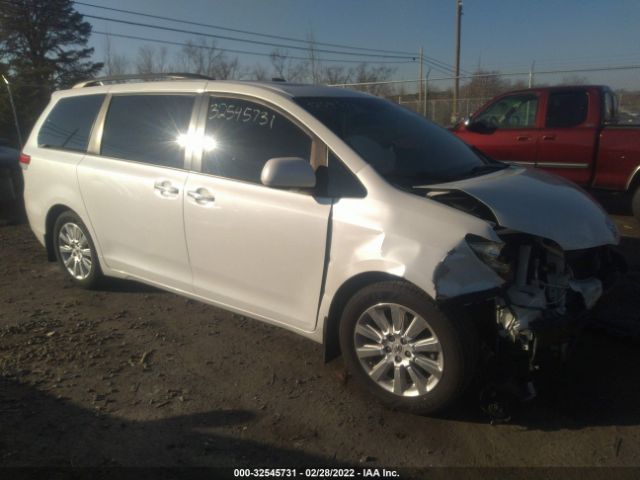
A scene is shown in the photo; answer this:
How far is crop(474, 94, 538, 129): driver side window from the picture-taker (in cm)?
804

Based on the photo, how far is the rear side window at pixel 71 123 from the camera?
184 inches

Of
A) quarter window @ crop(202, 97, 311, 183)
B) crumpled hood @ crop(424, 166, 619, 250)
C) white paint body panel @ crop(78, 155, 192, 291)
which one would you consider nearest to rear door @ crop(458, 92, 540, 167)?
crumpled hood @ crop(424, 166, 619, 250)

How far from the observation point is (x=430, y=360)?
9.37 feet

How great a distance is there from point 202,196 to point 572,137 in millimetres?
5943

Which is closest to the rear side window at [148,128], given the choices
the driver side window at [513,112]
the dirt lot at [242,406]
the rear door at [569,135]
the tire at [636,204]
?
the dirt lot at [242,406]

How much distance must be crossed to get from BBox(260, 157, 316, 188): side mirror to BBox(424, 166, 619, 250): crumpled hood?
2.35 feet

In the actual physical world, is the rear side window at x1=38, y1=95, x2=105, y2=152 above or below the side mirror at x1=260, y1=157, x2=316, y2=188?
above

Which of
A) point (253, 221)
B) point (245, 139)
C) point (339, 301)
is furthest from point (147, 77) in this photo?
point (339, 301)

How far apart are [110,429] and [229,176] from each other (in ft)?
5.56

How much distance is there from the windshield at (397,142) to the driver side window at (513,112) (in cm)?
431

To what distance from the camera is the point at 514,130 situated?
26.6 ft

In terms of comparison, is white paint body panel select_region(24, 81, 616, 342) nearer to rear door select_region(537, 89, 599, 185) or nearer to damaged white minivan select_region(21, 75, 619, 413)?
damaged white minivan select_region(21, 75, 619, 413)

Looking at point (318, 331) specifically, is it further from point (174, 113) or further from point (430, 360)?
point (174, 113)

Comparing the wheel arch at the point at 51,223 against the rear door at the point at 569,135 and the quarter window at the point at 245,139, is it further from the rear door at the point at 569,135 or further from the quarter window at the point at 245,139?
the rear door at the point at 569,135
